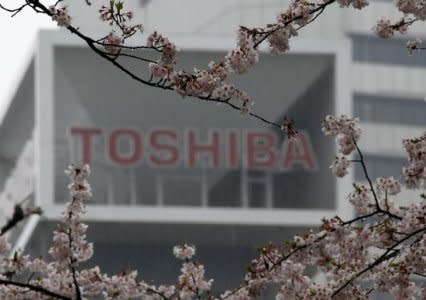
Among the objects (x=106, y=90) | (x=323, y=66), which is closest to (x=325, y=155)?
(x=323, y=66)

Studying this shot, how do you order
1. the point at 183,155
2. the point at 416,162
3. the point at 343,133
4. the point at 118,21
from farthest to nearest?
1. the point at 183,155
2. the point at 343,133
3. the point at 416,162
4. the point at 118,21

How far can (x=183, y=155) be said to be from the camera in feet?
248

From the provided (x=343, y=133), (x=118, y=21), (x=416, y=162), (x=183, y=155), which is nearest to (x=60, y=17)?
(x=118, y=21)

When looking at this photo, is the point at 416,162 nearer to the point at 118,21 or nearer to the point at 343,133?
the point at 343,133

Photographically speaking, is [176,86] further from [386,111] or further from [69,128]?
[386,111]

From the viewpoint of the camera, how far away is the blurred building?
74938 mm

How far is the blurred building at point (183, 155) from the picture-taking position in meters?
74.9

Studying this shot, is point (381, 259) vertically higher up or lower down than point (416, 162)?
lower down

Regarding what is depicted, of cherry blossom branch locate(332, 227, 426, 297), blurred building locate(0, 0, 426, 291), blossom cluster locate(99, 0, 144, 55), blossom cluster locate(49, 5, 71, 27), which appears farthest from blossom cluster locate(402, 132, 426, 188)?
blurred building locate(0, 0, 426, 291)

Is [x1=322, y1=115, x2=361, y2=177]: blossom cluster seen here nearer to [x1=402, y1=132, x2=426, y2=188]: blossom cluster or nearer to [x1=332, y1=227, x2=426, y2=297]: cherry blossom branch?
[x1=402, y1=132, x2=426, y2=188]: blossom cluster

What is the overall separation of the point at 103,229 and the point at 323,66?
34.5ft

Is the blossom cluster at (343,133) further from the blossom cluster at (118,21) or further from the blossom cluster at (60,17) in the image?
the blossom cluster at (60,17)

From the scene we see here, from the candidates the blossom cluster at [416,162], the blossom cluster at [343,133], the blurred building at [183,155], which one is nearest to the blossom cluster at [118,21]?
the blossom cluster at [343,133]

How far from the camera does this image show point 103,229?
252 feet
